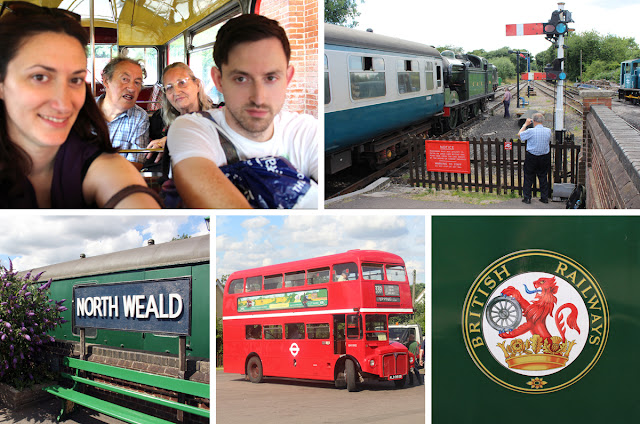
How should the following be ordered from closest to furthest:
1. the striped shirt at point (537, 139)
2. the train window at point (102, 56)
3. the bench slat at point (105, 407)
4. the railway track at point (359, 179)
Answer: the train window at point (102, 56)
the bench slat at point (105, 407)
the striped shirt at point (537, 139)
the railway track at point (359, 179)

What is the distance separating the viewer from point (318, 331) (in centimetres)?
350

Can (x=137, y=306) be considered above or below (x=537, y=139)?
below

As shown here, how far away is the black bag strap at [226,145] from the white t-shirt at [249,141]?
16mm


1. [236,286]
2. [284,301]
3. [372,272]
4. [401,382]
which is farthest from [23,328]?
[401,382]

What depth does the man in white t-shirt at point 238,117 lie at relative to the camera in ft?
9.57

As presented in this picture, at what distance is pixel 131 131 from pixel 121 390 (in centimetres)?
207

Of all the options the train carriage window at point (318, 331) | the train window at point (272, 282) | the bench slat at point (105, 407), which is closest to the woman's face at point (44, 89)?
the train window at point (272, 282)

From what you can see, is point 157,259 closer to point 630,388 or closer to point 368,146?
point 630,388

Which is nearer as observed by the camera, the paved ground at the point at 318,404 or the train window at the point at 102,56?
the train window at the point at 102,56

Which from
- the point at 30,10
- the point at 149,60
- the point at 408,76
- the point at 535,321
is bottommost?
the point at 535,321

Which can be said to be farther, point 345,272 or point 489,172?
point 489,172

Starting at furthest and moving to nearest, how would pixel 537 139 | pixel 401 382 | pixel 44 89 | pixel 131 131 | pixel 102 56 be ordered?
pixel 537 139 < pixel 401 382 < pixel 131 131 < pixel 102 56 < pixel 44 89

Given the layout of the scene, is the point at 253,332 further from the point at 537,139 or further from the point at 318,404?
the point at 537,139

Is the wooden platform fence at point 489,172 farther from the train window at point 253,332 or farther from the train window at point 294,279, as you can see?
the train window at point 253,332
